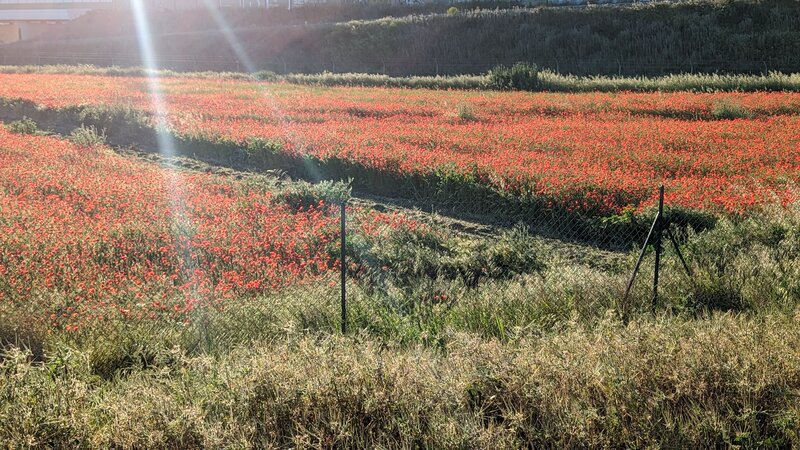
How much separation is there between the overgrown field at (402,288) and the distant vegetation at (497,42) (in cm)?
2448

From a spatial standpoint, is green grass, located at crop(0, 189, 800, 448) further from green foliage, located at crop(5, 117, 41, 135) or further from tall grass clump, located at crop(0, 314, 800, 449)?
green foliage, located at crop(5, 117, 41, 135)

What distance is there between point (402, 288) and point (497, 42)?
Answer: 4635cm

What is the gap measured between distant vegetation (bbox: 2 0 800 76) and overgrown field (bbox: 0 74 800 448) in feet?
80.3

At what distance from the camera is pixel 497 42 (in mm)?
52375

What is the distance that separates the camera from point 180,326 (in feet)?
24.5

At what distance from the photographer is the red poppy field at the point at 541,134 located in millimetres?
13461

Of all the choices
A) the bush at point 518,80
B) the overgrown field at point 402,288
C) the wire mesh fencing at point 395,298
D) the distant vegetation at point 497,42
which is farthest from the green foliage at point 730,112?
the distant vegetation at point 497,42

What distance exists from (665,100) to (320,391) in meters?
24.7

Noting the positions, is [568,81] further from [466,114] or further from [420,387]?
[420,387]

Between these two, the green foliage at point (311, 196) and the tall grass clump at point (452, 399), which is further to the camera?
the green foliage at point (311, 196)

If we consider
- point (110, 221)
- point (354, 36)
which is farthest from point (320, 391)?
point (354, 36)

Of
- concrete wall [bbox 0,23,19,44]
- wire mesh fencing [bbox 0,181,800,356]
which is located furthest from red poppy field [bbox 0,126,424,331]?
concrete wall [bbox 0,23,19,44]

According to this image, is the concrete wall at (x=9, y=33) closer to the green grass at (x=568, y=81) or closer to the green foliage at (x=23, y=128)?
the green grass at (x=568, y=81)

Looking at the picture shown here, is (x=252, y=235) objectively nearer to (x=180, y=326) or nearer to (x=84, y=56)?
(x=180, y=326)
